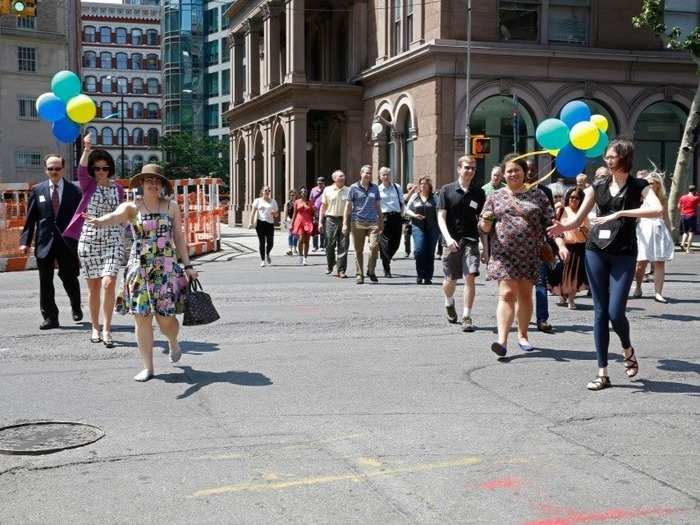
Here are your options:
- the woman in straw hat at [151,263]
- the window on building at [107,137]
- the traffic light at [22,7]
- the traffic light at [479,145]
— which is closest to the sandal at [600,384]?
the woman in straw hat at [151,263]

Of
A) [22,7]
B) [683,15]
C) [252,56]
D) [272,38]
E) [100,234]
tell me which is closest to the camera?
[100,234]

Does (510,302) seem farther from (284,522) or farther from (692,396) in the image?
(284,522)

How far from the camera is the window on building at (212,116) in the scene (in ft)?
308

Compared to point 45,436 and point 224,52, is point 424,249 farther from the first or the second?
point 224,52

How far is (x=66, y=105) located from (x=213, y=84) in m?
85.0

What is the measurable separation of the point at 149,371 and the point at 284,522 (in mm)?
3541

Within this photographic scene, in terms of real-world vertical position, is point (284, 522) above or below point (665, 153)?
below

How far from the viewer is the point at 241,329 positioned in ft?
34.2

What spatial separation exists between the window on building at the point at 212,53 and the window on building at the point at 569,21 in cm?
6221

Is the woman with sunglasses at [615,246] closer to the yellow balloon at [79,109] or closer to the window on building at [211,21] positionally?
the yellow balloon at [79,109]

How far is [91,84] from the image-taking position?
110688 mm

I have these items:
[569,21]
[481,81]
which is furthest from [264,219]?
[569,21]

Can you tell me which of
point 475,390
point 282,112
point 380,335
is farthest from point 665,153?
point 475,390

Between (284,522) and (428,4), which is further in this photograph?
(428,4)
